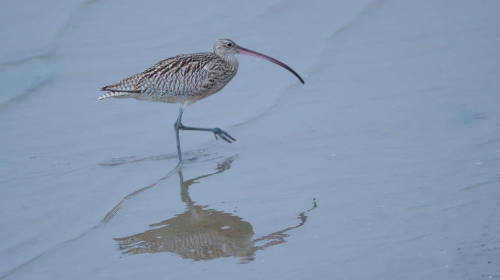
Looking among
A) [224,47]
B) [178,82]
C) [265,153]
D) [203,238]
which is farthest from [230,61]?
[203,238]

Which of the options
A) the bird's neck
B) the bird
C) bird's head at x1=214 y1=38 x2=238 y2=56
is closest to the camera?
the bird

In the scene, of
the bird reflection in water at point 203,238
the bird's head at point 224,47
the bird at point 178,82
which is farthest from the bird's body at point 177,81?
the bird reflection in water at point 203,238

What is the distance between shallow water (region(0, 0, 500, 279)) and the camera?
5059mm

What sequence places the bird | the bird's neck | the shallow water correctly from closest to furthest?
the shallow water
the bird
the bird's neck

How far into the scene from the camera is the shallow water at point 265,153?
506cm

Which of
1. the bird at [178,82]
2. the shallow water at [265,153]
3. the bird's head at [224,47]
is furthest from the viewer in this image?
the bird's head at [224,47]

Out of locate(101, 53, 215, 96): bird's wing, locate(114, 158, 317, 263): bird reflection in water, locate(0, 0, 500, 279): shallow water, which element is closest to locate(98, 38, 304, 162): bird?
locate(101, 53, 215, 96): bird's wing

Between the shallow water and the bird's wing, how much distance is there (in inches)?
19.8

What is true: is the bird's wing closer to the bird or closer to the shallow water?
the bird

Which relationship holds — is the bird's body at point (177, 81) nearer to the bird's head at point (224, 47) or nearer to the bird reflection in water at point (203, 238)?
the bird's head at point (224, 47)

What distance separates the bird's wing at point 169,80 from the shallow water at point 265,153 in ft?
1.65

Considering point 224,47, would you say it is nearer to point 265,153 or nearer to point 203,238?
point 265,153

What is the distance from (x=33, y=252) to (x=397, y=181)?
2756 mm

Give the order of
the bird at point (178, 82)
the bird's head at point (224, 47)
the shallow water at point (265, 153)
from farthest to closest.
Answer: the bird's head at point (224, 47) < the bird at point (178, 82) < the shallow water at point (265, 153)
